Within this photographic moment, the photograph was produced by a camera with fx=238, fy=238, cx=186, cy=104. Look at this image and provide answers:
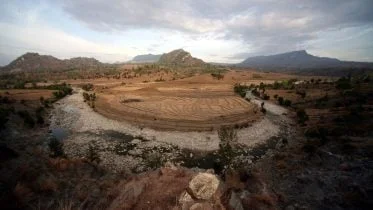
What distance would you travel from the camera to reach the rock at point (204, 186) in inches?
426

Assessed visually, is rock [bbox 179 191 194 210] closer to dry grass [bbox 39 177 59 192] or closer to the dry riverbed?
dry grass [bbox 39 177 59 192]

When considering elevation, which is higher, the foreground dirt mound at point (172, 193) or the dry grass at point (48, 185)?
the foreground dirt mound at point (172, 193)

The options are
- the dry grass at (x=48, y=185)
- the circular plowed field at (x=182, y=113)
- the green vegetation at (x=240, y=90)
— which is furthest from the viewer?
the green vegetation at (x=240, y=90)

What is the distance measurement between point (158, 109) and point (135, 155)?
21.5 m

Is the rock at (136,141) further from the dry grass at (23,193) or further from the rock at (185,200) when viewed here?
the rock at (185,200)

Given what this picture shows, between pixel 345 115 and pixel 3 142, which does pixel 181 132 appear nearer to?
pixel 3 142

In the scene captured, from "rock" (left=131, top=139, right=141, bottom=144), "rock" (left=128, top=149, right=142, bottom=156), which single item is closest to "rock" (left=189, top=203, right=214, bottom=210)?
"rock" (left=128, top=149, right=142, bottom=156)

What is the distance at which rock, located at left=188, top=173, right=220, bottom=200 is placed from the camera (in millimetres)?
10820

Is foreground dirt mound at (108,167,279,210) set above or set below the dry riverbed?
above

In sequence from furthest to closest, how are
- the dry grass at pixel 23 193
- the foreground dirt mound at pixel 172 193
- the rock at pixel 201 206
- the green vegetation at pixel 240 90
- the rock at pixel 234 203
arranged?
the green vegetation at pixel 240 90, the dry grass at pixel 23 193, the rock at pixel 234 203, the foreground dirt mound at pixel 172 193, the rock at pixel 201 206

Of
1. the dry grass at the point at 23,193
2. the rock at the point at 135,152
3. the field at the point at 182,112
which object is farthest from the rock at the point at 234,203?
the field at the point at 182,112

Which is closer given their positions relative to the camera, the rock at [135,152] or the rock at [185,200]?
the rock at [185,200]

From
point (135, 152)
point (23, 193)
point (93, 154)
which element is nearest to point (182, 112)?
point (135, 152)

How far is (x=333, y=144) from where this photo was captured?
24.6 m
